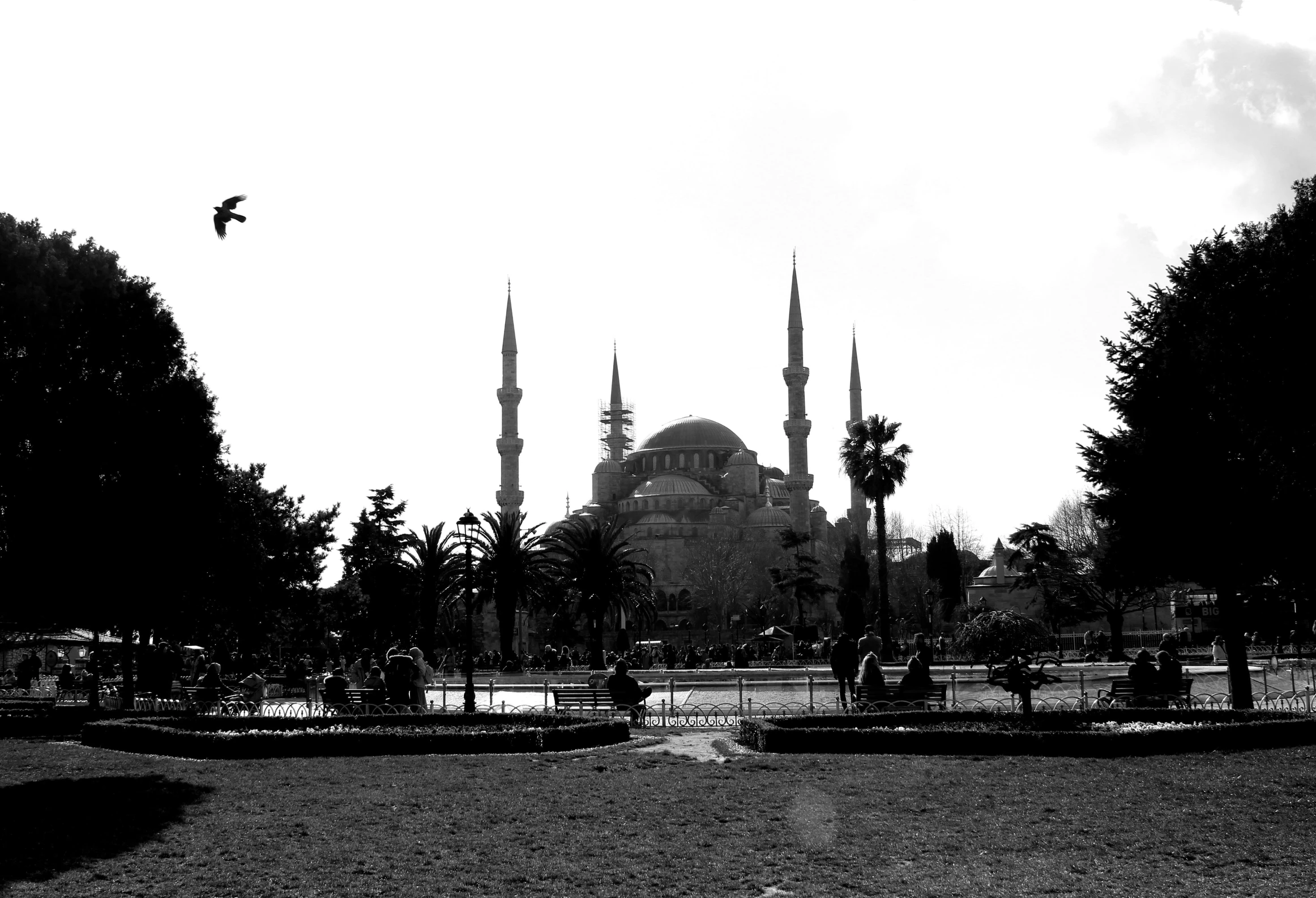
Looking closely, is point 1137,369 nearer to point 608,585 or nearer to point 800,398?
point 608,585

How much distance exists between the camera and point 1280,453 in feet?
47.8

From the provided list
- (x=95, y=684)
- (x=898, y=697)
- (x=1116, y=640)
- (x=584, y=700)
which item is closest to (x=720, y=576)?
(x=1116, y=640)

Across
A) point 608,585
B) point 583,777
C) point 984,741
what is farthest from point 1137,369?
point 608,585

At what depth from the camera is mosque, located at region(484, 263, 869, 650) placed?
66750 millimetres

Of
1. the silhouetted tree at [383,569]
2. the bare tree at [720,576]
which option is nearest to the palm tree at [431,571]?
the silhouetted tree at [383,569]

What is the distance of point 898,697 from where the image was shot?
51.4 feet

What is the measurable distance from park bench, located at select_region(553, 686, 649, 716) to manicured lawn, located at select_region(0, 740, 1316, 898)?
5.72 meters

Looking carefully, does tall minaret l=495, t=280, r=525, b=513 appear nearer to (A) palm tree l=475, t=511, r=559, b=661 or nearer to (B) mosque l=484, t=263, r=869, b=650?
(B) mosque l=484, t=263, r=869, b=650

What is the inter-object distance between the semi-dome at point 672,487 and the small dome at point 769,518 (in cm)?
466

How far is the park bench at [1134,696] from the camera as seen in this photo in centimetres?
1504

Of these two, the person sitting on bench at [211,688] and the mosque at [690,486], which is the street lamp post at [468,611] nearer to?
the person sitting on bench at [211,688]

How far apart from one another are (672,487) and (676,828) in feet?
247

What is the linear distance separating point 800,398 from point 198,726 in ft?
177

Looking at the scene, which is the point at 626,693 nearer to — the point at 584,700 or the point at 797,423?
the point at 584,700
